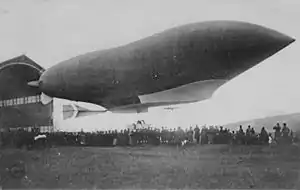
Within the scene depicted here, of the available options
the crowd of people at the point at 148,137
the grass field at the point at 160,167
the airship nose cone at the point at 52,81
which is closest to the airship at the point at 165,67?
the airship nose cone at the point at 52,81

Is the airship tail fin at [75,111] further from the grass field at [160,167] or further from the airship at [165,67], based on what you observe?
the grass field at [160,167]

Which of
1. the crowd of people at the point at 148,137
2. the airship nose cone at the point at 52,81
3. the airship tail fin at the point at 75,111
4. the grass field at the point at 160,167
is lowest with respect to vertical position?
the grass field at the point at 160,167

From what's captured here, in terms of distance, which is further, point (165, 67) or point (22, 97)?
point (22, 97)

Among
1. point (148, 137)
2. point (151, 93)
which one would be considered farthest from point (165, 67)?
point (148, 137)

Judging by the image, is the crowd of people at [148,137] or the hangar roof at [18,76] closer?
the crowd of people at [148,137]

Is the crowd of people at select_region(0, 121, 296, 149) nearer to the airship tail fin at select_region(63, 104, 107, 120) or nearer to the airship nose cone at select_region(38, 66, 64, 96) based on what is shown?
the airship tail fin at select_region(63, 104, 107, 120)

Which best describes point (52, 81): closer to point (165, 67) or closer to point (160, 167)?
point (165, 67)

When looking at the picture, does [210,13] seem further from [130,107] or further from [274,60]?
[130,107]
